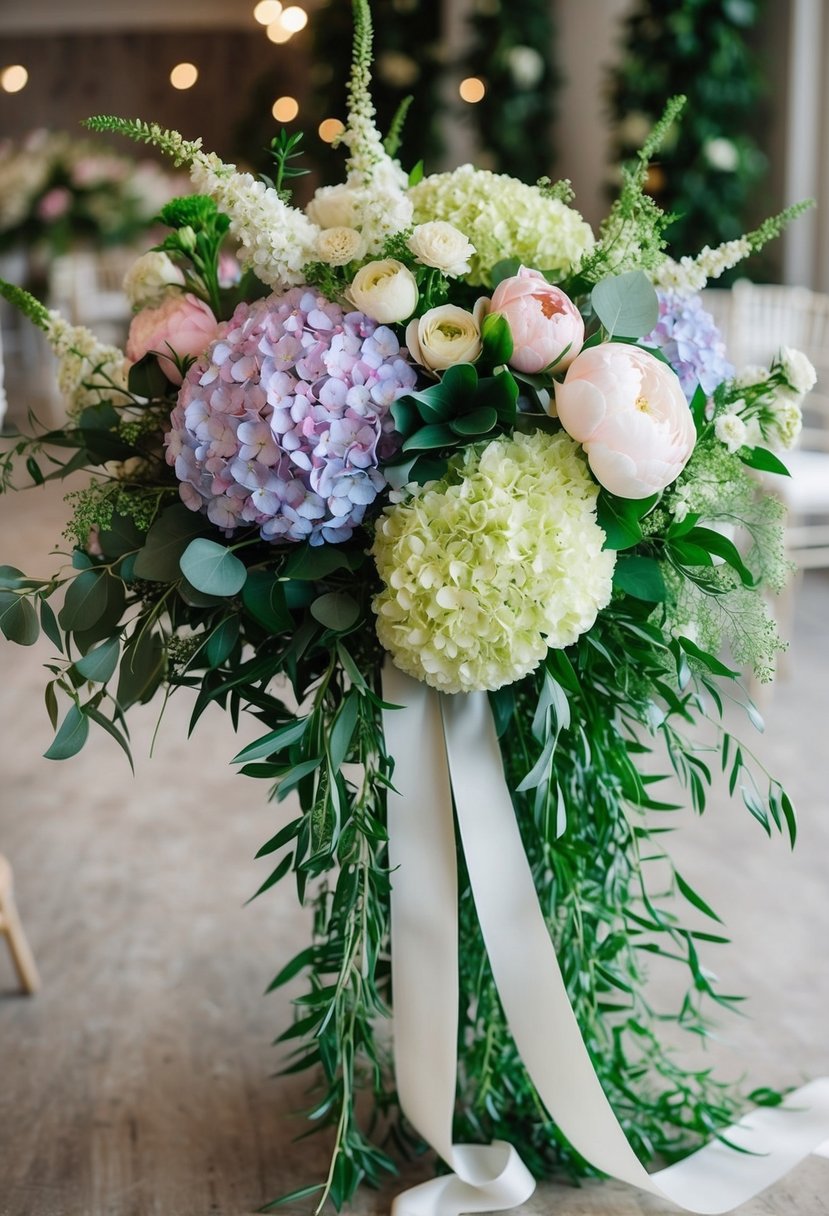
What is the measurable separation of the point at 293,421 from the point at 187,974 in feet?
4.34

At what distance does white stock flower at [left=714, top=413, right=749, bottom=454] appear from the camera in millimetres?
1149

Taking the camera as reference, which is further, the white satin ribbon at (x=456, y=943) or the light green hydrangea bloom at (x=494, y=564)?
the white satin ribbon at (x=456, y=943)

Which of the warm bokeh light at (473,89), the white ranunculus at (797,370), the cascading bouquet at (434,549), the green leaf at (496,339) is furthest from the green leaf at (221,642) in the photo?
the warm bokeh light at (473,89)

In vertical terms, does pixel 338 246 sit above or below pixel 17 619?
above

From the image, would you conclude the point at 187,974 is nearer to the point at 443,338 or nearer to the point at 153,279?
the point at 153,279

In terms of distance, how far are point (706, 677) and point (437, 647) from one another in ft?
0.92

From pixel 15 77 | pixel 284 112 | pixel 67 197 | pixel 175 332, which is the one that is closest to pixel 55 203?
pixel 67 197

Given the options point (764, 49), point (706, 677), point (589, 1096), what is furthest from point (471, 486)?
point (764, 49)

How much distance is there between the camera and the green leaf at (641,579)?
3.67 feet

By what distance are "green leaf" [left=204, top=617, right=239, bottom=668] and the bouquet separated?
21.7 ft

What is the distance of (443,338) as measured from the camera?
107 centimetres

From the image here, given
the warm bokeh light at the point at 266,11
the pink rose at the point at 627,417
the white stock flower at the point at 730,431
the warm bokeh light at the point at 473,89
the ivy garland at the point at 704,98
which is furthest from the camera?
the warm bokeh light at the point at 473,89

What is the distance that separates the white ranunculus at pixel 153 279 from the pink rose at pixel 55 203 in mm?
6447

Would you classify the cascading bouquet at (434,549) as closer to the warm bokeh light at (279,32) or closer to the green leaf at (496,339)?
the green leaf at (496,339)
